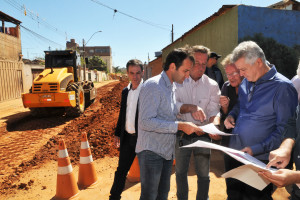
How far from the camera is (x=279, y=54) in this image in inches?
287

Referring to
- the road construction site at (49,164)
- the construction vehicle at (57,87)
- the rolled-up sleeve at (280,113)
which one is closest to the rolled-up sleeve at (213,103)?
the rolled-up sleeve at (280,113)

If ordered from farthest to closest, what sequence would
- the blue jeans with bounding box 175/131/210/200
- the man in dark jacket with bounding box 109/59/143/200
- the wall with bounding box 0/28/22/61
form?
the wall with bounding box 0/28/22/61 → the man in dark jacket with bounding box 109/59/143/200 → the blue jeans with bounding box 175/131/210/200

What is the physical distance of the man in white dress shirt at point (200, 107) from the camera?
2443mm

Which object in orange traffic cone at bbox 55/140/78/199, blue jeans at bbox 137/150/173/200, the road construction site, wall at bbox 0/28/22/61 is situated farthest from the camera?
wall at bbox 0/28/22/61

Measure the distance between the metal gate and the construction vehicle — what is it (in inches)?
287

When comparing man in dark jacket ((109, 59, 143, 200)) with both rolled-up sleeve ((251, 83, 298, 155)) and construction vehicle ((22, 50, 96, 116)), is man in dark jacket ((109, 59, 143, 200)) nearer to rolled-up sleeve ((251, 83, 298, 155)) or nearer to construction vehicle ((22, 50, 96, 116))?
rolled-up sleeve ((251, 83, 298, 155))

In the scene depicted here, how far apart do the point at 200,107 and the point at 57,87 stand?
719 centimetres

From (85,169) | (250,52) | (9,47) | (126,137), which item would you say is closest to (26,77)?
(9,47)

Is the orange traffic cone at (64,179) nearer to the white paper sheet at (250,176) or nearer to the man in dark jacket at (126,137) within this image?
the man in dark jacket at (126,137)

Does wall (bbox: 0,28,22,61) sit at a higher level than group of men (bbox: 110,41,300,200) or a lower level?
higher

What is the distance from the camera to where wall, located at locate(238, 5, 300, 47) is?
717 centimetres

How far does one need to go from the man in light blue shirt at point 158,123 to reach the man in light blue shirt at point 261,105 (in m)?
0.48

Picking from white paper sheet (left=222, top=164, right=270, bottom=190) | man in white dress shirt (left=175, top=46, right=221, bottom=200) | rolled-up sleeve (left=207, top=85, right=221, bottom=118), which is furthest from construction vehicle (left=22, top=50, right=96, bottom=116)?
white paper sheet (left=222, top=164, right=270, bottom=190)

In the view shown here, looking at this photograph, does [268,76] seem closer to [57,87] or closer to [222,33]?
[222,33]
